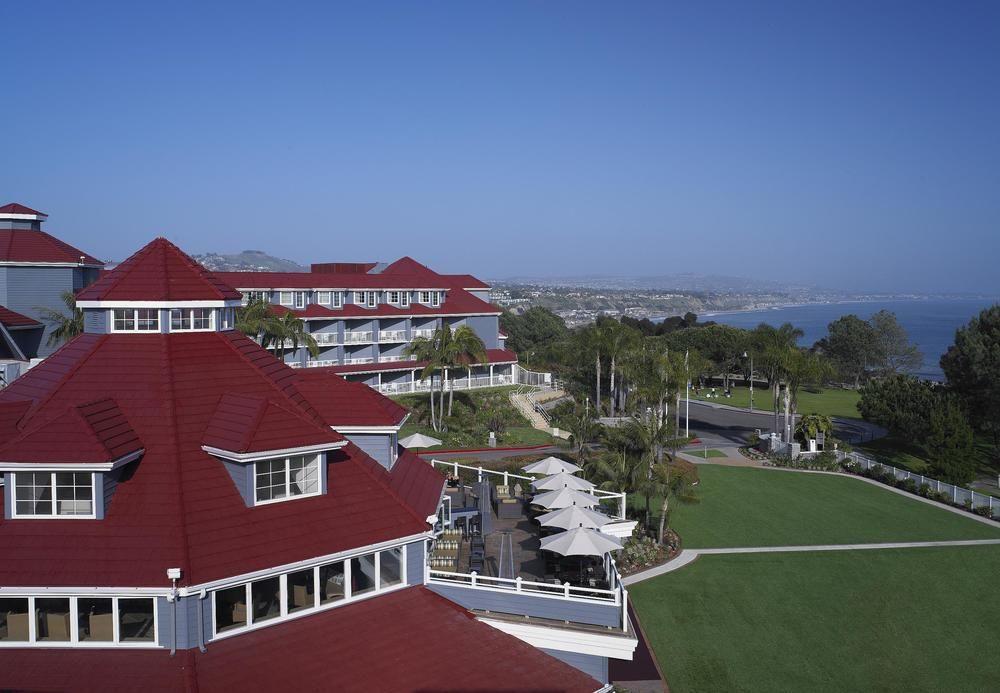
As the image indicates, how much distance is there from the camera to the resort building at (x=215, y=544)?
1486 cm

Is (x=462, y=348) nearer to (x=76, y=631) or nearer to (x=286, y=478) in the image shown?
(x=286, y=478)

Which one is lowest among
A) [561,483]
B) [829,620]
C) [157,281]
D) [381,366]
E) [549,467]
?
[829,620]

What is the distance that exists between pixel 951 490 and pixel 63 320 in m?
50.7

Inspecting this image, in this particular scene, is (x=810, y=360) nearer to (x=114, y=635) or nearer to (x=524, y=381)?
(x=524, y=381)

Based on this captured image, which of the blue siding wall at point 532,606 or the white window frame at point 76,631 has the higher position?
the white window frame at point 76,631

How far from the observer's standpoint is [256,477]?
17.1 m

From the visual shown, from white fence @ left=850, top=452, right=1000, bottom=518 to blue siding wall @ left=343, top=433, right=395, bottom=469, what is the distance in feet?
97.1

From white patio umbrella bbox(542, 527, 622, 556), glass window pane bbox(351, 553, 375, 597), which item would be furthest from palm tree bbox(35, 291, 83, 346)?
white patio umbrella bbox(542, 527, 622, 556)

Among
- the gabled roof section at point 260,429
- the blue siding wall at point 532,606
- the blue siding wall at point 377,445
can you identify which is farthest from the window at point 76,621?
the blue siding wall at point 377,445

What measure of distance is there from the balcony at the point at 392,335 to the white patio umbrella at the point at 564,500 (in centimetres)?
4041

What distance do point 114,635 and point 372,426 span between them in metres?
7.85

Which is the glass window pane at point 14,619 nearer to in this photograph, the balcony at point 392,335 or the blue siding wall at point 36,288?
the blue siding wall at point 36,288

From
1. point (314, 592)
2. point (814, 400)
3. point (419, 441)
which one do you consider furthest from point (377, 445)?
point (814, 400)

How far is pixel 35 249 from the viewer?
169 feet
